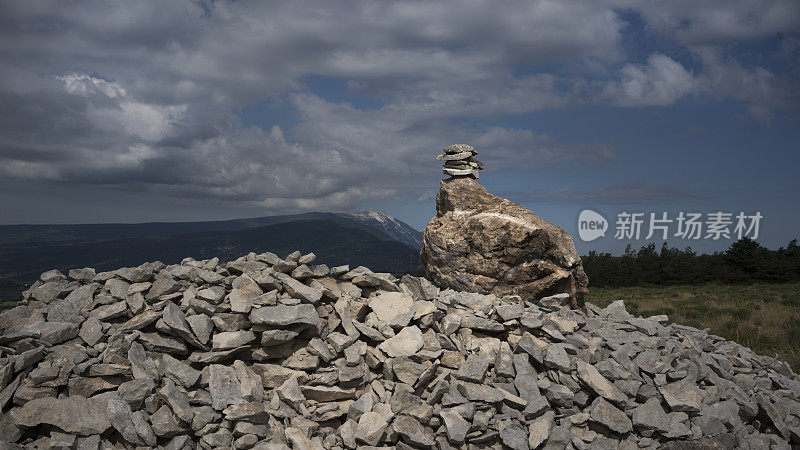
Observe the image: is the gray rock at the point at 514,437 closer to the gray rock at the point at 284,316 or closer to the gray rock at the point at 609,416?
the gray rock at the point at 609,416

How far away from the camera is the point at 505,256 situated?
1330 centimetres

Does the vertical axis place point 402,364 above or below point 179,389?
above

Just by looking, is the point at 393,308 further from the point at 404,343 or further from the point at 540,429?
the point at 540,429

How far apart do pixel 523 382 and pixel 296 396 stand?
468cm

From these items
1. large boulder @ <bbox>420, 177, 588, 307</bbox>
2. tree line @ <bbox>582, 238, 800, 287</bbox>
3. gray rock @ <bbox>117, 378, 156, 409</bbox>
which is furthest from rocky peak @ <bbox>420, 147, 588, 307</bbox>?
tree line @ <bbox>582, 238, 800, 287</bbox>

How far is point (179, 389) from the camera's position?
824cm

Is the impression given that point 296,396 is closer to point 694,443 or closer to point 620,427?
point 620,427

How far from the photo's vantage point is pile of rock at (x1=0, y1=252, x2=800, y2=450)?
7.77 meters

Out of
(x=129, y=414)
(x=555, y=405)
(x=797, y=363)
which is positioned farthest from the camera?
(x=797, y=363)

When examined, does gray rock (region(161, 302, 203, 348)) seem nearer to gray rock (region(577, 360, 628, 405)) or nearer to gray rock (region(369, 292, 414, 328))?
gray rock (region(369, 292, 414, 328))

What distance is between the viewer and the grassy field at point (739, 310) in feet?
57.9

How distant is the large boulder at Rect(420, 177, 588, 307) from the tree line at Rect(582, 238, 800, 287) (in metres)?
34.0

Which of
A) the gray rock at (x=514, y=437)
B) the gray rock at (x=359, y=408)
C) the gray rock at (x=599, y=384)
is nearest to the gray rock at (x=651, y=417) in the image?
the gray rock at (x=599, y=384)

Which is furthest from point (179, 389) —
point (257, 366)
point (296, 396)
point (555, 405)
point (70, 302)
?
point (555, 405)
